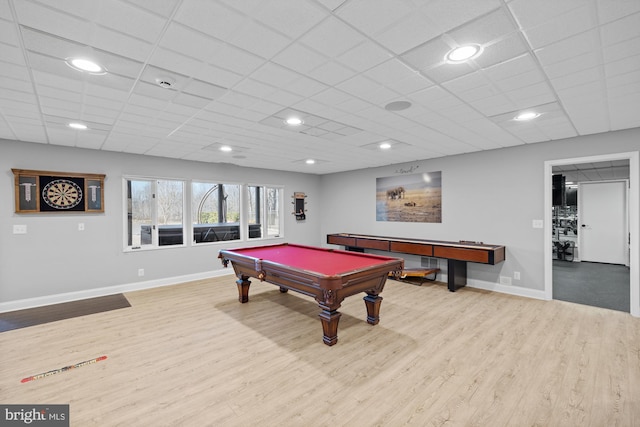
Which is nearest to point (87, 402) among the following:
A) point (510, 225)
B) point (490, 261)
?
point (490, 261)

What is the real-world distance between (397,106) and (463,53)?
996 mm

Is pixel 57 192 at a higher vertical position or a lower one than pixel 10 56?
lower

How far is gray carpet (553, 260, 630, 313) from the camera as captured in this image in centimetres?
434

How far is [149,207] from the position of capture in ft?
17.9

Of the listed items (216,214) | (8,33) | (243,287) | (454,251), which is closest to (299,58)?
(8,33)

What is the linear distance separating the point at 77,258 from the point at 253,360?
3.84m

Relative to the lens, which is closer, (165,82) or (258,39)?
(258,39)

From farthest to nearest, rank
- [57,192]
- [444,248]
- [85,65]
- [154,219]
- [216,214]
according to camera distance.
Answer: [216,214] < [154,219] < [444,248] < [57,192] < [85,65]

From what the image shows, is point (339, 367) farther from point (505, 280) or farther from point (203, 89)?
point (505, 280)

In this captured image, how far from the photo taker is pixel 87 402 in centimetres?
213

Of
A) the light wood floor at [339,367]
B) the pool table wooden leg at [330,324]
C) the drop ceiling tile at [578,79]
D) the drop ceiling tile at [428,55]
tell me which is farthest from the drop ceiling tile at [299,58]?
the light wood floor at [339,367]

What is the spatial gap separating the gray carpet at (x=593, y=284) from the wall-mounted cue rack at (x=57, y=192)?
7.65 metres

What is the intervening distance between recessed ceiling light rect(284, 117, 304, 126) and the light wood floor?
2456mm

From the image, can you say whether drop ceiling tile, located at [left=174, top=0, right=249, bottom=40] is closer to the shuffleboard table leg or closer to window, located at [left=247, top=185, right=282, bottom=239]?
the shuffleboard table leg
